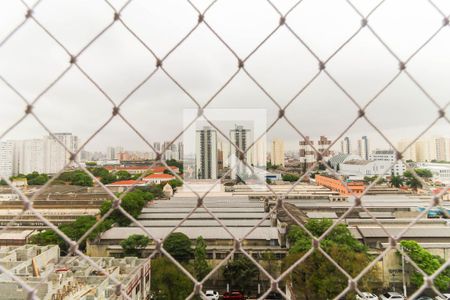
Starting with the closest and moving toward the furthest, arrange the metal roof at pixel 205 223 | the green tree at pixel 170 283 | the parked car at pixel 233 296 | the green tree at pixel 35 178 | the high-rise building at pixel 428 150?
1. the green tree at pixel 170 283
2. the parked car at pixel 233 296
3. the metal roof at pixel 205 223
4. the high-rise building at pixel 428 150
5. the green tree at pixel 35 178

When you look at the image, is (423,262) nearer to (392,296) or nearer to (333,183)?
(392,296)

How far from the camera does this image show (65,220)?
6.67 meters

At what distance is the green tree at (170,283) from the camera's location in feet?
10.5

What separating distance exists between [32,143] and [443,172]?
31.8 ft

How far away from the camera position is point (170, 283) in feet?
10.7

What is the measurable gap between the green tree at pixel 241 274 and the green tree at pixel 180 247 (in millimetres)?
656

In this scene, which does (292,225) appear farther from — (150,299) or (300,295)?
(150,299)

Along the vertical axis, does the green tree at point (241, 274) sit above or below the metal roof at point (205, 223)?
below

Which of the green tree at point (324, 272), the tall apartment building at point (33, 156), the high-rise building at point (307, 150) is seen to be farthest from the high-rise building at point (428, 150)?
the tall apartment building at point (33, 156)

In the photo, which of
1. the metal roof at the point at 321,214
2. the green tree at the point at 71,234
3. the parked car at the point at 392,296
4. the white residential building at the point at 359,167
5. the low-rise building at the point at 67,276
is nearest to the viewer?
the low-rise building at the point at 67,276

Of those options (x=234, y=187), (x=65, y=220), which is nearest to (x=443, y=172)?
(x=234, y=187)

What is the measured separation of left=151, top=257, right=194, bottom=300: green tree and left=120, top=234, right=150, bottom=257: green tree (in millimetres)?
1014

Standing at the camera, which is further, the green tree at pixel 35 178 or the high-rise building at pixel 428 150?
the green tree at pixel 35 178

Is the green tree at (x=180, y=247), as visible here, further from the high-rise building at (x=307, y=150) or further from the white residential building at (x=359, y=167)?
the white residential building at (x=359, y=167)
